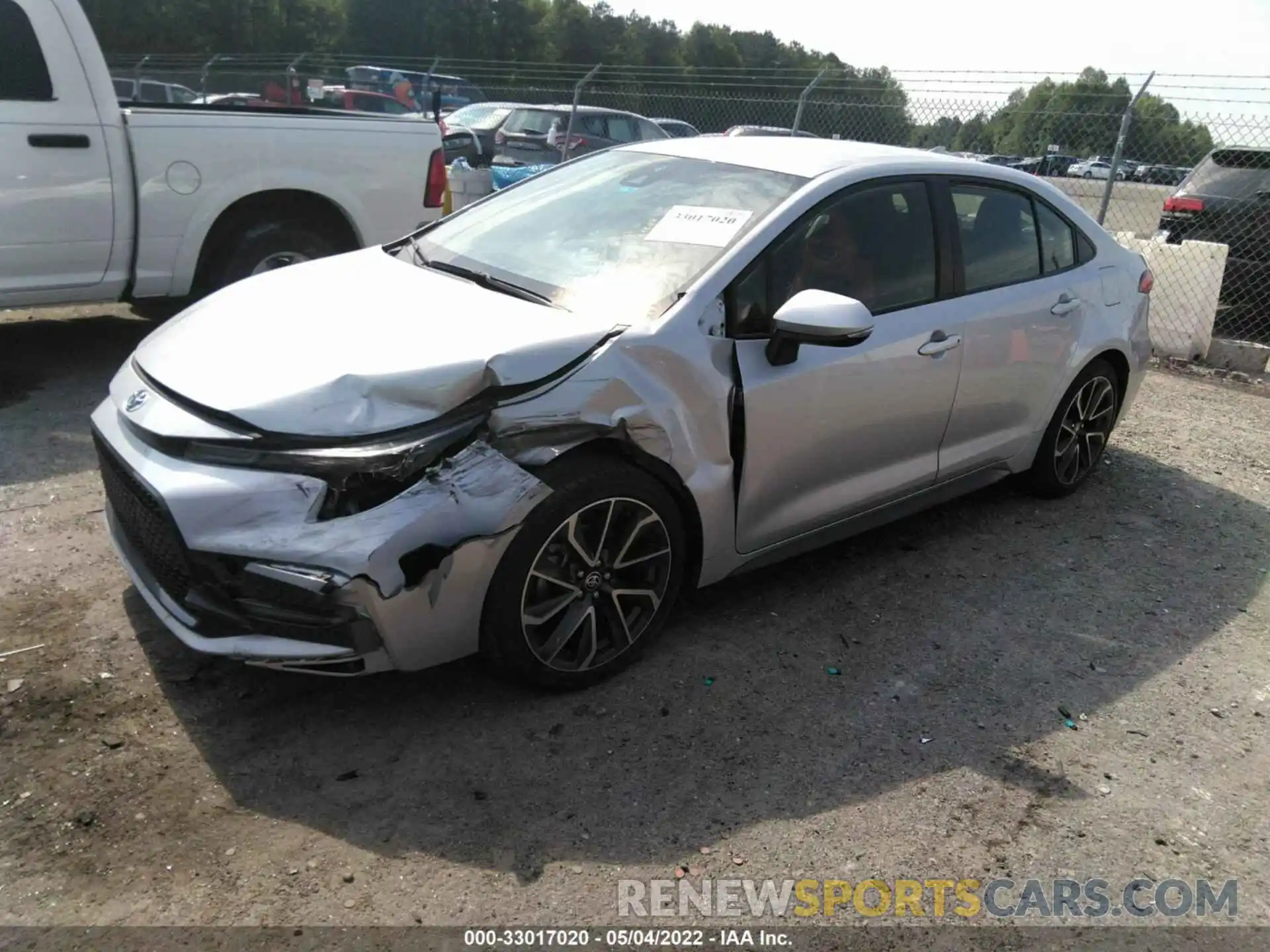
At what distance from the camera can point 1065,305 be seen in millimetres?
4562

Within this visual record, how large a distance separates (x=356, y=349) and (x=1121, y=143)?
8327 millimetres

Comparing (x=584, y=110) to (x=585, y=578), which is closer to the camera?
(x=585, y=578)

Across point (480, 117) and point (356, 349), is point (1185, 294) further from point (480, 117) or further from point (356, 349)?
point (480, 117)

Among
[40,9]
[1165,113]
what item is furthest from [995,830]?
[1165,113]

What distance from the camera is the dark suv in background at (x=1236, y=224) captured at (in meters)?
8.51

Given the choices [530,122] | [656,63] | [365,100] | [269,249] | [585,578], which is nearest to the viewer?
[585,578]

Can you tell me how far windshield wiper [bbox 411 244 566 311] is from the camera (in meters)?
3.42

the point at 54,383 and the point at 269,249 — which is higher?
the point at 269,249

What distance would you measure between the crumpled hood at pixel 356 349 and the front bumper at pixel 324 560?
0.64ft

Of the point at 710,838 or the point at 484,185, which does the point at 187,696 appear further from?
the point at 484,185

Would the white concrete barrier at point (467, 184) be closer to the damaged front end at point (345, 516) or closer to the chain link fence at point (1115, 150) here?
the chain link fence at point (1115, 150)

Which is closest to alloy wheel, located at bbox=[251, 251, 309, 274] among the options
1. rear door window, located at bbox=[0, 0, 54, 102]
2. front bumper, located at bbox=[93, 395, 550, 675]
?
rear door window, located at bbox=[0, 0, 54, 102]

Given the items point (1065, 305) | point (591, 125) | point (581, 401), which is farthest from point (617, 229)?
point (591, 125)
